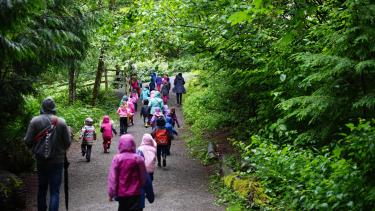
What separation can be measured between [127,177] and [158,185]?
5.09 m

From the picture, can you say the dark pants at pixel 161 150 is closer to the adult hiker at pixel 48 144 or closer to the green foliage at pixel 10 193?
the green foliage at pixel 10 193

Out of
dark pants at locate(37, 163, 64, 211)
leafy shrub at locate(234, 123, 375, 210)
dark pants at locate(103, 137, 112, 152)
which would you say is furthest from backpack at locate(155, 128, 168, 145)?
dark pants at locate(37, 163, 64, 211)

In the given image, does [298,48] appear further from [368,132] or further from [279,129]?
[368,132]

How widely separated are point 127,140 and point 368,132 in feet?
11.1

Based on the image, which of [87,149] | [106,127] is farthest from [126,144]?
[106,127]

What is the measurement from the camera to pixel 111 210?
9.42 meters

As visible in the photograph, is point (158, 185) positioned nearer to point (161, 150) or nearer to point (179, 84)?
point (161, 150)

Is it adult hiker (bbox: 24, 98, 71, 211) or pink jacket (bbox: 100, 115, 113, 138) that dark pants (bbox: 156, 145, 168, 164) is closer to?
pink jacket (bbox: 100, 115, 113, 138)

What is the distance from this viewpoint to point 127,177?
6.73 metres

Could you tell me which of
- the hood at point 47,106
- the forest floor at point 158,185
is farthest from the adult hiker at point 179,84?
the hood at point 47,106

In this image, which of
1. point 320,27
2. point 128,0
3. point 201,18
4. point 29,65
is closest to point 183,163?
point 201,18

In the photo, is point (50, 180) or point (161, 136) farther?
point (161, 136)

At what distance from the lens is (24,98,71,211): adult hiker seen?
287 inches

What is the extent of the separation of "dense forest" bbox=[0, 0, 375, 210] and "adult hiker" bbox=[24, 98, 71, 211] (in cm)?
140
